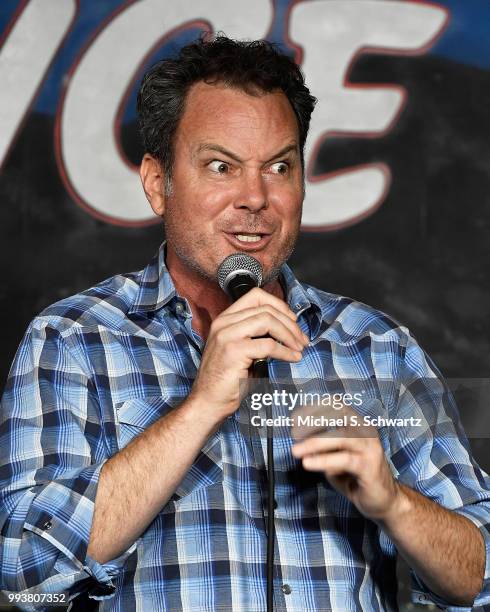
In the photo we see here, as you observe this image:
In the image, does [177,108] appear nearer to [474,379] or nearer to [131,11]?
[131,11]

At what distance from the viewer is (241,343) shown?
125 centimetres

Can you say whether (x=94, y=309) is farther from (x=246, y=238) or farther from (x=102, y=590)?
(x=102, y=590)

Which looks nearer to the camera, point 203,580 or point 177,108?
point 203,580

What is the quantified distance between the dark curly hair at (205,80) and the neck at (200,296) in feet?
0.61

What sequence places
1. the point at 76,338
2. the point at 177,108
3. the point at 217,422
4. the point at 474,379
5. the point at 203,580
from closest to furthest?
the point at 217,422
the point at 203,580
the point at 76,338
the point at 177,108
the point at 474,379

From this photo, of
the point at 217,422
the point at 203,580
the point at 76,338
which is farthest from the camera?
the point at 76,338

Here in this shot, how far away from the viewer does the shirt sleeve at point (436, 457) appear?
153 cm

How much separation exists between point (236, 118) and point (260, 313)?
0.60 m

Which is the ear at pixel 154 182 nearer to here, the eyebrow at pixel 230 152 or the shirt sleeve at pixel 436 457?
the eyebrow at pixel 230 152

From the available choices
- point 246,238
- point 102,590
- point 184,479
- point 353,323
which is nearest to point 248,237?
point 246,238

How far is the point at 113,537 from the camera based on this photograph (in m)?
1.37

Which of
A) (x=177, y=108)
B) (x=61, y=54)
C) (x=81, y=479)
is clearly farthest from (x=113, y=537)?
(x=61, y=54)

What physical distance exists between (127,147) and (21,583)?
4.83 feet

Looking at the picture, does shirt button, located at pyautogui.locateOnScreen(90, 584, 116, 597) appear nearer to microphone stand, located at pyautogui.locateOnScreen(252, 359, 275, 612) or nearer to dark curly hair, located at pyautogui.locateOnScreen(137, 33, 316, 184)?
microphone stand, located at pyautogui.locateOnScreen(252, 359, 275, 612)
